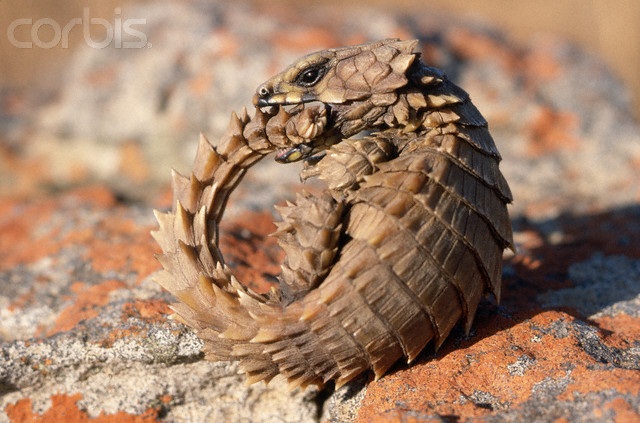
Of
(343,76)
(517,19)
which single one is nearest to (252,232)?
(343,76)

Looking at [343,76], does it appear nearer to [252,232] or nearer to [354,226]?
[354,226]

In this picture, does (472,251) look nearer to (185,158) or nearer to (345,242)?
(345,242)

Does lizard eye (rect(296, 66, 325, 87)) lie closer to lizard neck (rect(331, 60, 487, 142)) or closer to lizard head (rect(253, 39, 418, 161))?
lizard head (rect(253, 39, 418, 161))

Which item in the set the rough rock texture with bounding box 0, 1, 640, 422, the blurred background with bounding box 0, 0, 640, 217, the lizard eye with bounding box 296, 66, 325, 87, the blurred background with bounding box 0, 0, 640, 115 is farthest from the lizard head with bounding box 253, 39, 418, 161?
the blurred background with bounding box 0, 0, 640, 115

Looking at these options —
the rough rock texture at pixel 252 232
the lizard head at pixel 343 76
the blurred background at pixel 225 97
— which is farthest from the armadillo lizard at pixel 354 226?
the blurred background at pixel 225 97

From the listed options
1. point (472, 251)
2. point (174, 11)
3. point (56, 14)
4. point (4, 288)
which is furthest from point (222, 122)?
point (56, 14)

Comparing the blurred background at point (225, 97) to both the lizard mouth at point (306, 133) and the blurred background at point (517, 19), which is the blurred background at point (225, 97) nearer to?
the lizard mouth at point (306, 133)
